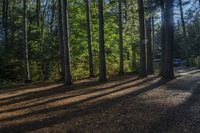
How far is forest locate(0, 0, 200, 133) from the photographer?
896 cm

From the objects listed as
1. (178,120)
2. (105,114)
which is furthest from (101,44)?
(178,120)

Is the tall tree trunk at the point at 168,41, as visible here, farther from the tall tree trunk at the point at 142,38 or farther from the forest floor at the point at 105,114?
the forest floor at the point at 105,114

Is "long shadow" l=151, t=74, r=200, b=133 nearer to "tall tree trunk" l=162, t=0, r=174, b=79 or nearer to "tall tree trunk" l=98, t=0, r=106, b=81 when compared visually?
"tall tree trunk" l=98, t=0, r=106, b=81

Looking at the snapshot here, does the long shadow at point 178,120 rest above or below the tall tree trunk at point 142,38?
below

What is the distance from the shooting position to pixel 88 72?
91.7 feet

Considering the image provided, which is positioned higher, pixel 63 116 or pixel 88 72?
pixel 88 72

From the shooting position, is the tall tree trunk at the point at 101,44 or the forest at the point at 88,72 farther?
the tall tree trunk at the point at 101,44

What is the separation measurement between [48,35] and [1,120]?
21233 millimetres

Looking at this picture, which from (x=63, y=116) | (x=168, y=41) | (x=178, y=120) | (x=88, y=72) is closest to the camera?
(x=178, y=120)

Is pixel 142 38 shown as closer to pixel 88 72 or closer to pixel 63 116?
pixel 88 72

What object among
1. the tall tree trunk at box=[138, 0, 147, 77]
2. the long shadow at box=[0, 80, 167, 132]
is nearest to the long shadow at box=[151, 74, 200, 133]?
the long shadow at box=[0, 80, 167, 132]

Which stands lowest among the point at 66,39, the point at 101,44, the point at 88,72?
the point at 88,72

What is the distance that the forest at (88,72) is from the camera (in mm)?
8961

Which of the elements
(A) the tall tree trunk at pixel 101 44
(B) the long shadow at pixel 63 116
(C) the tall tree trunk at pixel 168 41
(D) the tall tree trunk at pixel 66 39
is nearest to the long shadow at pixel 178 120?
(B) the long shadow at pixel 63 116
